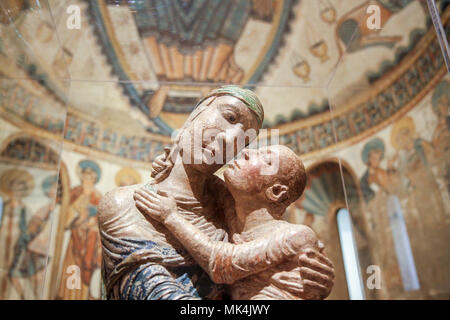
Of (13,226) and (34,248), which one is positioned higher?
(13,226)

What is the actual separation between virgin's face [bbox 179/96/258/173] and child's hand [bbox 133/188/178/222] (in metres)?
0.35

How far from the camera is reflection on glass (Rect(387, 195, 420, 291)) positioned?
5137mm

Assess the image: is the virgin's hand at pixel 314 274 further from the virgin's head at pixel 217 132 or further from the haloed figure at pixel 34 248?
the haloed figure at pixel 34 248

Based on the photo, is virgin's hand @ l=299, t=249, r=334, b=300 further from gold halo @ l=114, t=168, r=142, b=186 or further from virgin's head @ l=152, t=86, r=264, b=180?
gold halo @ l=114, t=168, r=142, b=186

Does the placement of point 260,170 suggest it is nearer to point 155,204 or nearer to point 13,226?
point 155,204

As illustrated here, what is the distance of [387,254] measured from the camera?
18.5 ft

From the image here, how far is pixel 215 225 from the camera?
2674 millimetres

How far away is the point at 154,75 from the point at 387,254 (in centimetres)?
479

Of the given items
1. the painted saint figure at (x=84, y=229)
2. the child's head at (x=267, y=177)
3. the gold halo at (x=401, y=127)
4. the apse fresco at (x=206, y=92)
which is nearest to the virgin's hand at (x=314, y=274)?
the child's head at (x=267, y=177)

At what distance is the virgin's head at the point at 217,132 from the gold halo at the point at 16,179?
2.39 metres

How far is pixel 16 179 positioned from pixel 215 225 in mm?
2999

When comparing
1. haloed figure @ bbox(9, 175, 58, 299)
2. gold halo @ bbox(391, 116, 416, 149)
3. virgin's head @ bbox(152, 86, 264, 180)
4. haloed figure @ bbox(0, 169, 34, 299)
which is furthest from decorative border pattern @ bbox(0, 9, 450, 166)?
virgin's head @ bbox(152, 86, 264, 180)

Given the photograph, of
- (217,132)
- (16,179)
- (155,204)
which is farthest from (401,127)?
(16,179)

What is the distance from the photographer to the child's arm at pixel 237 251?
2.13 m
